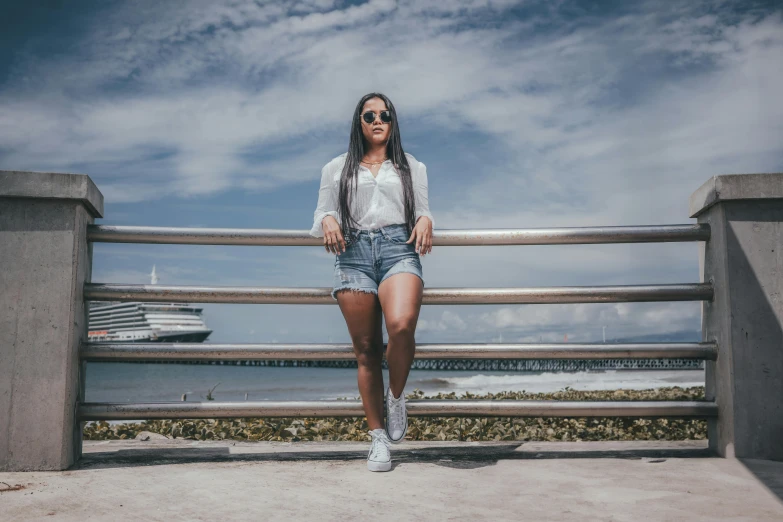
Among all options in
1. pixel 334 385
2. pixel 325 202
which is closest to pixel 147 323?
pixel 334 385

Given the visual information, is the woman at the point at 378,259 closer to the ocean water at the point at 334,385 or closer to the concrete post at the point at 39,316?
the concrete post at the point at 39,316

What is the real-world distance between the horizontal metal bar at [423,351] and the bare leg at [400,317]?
0.24 metres

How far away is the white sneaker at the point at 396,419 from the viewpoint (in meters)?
3.34

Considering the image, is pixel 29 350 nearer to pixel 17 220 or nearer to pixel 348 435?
pixel 17 220

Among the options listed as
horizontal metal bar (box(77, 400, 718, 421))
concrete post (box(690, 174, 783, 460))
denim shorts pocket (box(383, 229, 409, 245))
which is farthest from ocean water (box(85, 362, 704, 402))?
concrete post (box(690, 174, 783, 460))

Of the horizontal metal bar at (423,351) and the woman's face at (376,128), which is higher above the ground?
the woman's face at (376,128)

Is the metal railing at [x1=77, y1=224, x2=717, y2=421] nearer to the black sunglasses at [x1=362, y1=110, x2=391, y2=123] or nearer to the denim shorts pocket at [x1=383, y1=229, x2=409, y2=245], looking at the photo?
the denim shorts pocket at [x1=383, y1=229, x2=409, y2=245]

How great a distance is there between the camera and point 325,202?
11.3 feet

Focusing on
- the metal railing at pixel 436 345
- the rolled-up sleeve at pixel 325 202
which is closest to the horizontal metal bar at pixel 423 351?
the metal railing at pixel 436 345

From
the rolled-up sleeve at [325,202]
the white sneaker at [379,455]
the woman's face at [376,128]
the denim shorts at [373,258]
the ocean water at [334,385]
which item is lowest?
the ocean water at [334,385]

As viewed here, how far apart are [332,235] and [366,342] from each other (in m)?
0.61

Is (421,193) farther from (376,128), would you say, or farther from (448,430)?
(448,430)

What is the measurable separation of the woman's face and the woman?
0.58 feet

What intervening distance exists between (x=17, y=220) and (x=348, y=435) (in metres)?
2.70
